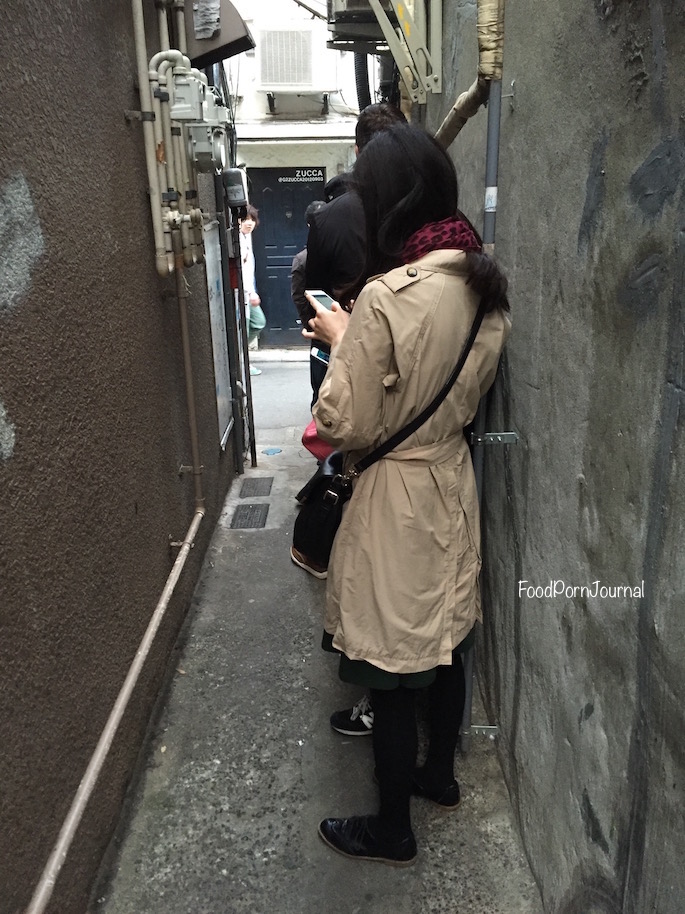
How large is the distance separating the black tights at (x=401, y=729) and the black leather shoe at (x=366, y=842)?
0.17 feet

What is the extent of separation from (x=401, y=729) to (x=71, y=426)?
1293 mm

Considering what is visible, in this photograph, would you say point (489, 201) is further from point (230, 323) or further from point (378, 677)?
point (230, 323)

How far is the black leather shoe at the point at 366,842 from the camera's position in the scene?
2.12 metres

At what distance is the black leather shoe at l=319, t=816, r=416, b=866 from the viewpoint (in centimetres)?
212

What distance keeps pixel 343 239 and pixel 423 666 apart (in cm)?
217

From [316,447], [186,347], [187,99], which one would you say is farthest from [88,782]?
[316,447]

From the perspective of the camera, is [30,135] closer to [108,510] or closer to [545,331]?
[108,510]

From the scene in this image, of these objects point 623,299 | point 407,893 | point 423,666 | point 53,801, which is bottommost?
point 407,893

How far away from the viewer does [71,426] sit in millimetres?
1945

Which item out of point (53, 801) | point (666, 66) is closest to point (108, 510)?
point (53, 801)

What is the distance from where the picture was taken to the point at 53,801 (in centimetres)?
177

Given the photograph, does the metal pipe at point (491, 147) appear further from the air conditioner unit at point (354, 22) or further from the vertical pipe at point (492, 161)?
the air conditioner unit at point (354, 22)

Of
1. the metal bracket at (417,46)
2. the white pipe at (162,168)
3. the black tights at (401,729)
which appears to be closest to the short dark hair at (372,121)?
the metal bracket at (417,46)

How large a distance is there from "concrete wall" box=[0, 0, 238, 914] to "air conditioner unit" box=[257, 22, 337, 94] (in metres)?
8.23
